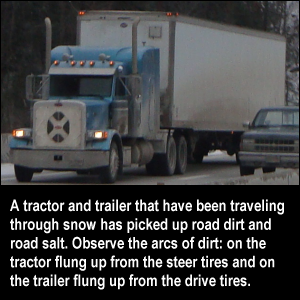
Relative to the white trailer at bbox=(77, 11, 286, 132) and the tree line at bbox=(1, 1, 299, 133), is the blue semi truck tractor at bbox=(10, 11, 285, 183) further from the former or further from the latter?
the tree line at bbox=(1, 1, 299, 133)

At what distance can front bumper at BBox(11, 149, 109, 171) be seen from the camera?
1916cm

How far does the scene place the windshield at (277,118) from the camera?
22278mm

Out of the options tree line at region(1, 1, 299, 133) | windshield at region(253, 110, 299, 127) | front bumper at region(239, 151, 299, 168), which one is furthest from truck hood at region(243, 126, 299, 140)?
tree line at region(1, 1, 299, 133)

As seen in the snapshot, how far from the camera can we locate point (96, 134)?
19.2 meters

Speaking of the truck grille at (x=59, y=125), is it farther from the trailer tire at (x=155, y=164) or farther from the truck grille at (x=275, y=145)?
the truck grille at (x=275, y=145)

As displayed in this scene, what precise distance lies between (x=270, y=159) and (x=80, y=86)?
4.95 m

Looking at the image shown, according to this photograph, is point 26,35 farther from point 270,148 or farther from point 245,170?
point 270,148

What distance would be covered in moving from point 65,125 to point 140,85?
2096mm

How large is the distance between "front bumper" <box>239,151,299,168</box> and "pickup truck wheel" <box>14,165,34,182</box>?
17.1ft

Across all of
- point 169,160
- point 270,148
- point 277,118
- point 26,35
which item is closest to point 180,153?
point 169,160

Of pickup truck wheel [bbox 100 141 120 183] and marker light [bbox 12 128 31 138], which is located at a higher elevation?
marker light [bbox 12 128 31 138]

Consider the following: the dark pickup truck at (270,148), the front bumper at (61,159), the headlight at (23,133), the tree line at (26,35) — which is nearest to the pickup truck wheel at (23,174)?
the front bumper at (61,159)

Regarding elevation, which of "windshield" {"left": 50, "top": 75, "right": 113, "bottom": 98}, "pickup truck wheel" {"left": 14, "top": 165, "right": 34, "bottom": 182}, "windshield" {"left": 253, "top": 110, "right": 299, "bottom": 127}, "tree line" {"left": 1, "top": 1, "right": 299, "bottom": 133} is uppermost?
"tree line" {"left": 1, "top": 1, "right": 299, "bottom": 133}
